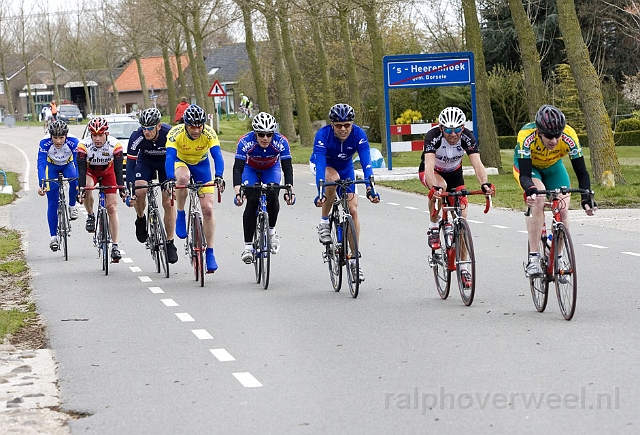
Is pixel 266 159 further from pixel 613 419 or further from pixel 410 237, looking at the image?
pixel 613 419

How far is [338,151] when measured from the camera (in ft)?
38.5

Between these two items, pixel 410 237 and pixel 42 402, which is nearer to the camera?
pixel 42 402

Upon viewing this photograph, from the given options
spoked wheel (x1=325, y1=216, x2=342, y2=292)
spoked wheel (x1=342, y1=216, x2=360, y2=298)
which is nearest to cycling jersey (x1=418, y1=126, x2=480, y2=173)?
spoked wheel (x1=342, y1=216, x2=360, y2=298)

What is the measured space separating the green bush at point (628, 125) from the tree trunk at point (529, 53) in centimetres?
2110

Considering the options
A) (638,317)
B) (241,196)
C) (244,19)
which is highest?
(244,19)

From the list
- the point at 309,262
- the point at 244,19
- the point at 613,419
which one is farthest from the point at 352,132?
the point at 244,19

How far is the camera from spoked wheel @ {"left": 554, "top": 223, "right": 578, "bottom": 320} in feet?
29.9

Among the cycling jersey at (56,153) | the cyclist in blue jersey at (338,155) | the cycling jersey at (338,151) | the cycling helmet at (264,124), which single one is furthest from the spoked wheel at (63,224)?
the cycling jersey at (338,151)

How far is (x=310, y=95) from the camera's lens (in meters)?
60.8

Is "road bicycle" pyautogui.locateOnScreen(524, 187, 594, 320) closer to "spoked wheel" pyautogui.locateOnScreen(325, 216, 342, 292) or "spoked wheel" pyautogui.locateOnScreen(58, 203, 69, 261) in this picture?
"spoked wheel" pyautogui.locateOnScreen(325, 216, 342, 292)

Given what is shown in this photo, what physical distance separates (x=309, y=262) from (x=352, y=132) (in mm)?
3069

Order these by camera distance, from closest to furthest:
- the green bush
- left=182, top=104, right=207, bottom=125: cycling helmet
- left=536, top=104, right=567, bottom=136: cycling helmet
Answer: left=536, top=104, right=567, bottom=136: cycling helmet → left=182, top=104, right=207, bottom=125: cycling helmet → the green bush

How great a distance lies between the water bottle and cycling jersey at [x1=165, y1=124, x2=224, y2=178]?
118 inches

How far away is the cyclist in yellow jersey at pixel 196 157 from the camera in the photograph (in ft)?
41.0
